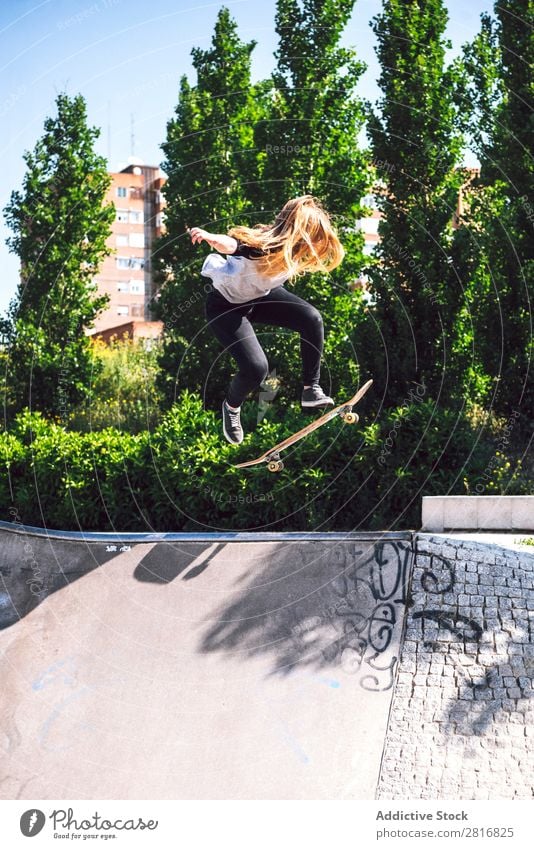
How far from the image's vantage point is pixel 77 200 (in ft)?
61.2

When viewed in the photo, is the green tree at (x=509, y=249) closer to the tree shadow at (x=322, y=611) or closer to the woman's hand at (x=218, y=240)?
the tree shadow at (x=322, y=611)

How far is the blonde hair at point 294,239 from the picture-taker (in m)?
7.38

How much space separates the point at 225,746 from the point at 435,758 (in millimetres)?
2135

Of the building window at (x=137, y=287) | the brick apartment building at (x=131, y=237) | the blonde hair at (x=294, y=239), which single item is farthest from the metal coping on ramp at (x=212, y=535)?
the building window at (x=137, y=287)

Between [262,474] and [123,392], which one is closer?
[262,474]

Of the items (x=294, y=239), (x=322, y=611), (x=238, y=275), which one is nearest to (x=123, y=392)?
(x=322, y=611)

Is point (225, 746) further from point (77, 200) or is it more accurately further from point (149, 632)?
point (77, 200)

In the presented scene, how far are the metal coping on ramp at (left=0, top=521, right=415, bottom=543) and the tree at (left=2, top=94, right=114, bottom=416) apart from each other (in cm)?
435

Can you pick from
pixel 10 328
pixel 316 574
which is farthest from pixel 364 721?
pixel 10 328

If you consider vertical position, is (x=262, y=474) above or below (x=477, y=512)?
above

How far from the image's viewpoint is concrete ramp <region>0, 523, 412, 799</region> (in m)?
8.73

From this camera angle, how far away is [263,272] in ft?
24.7

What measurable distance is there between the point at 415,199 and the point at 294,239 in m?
10.5

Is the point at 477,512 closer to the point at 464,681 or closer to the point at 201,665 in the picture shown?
the point at 464,681
